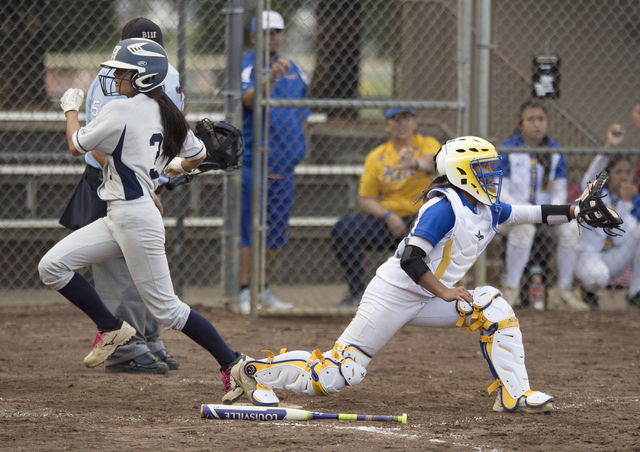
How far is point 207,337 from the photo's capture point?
149 inches

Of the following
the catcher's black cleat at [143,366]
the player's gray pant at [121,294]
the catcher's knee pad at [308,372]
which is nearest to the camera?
the catcher's knee pad at [308,372]

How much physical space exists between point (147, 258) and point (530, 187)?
417 centimetres

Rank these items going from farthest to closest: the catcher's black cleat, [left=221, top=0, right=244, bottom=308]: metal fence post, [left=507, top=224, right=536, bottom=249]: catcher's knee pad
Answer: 1. [left=507, top=224, right=536, bottom=249]: catcher's knee pad
2. [left=221, top=0, right=244, bottom=308]: metal fence post
3. the catcher's black cleat

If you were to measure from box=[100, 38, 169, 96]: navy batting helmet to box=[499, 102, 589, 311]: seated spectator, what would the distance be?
3.85m

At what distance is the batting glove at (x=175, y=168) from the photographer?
4.15 metres

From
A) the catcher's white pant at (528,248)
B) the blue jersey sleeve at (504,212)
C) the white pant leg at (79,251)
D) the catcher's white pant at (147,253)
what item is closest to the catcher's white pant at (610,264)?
the catcher's white pant at (528,248)

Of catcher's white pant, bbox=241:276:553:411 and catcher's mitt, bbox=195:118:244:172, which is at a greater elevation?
catcher's mitt, bbox=195:118:244:172

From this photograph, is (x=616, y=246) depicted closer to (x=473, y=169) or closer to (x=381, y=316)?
(x=473, y=169)

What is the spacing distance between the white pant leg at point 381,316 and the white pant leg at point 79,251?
50.8 inches

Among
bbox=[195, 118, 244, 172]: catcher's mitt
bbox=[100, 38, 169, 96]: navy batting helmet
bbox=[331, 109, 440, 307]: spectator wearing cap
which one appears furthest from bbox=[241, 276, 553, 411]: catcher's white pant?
bbox=[331, 109, 440, 307]: spectator wearing cap

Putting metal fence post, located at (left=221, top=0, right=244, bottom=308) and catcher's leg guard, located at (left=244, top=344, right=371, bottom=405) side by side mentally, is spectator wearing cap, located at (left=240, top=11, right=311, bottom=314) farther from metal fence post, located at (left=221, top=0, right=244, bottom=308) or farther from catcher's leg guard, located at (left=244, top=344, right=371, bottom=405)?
catcher's leg guard, located at (left=244, top=344, right=371, bottom=405)

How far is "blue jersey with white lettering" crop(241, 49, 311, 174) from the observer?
662 cm

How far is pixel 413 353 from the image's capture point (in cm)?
532

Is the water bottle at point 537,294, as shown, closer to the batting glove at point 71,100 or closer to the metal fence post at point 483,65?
the metal fence post at point 483,65
